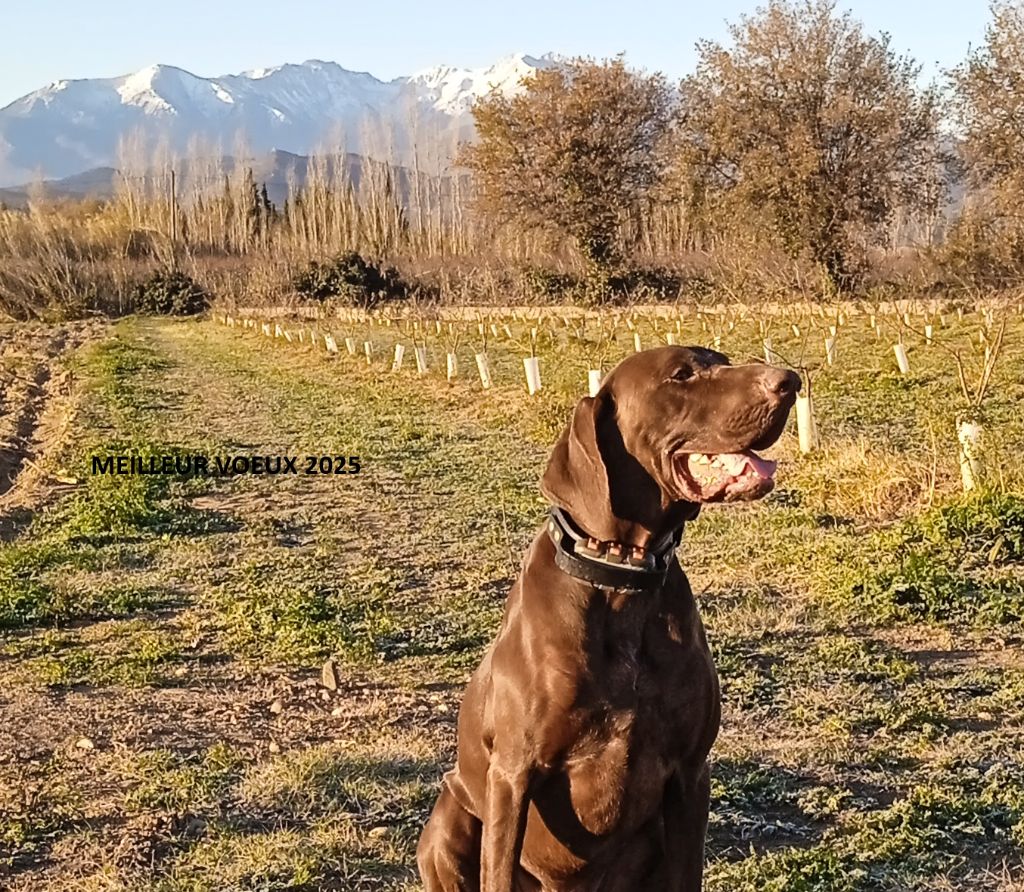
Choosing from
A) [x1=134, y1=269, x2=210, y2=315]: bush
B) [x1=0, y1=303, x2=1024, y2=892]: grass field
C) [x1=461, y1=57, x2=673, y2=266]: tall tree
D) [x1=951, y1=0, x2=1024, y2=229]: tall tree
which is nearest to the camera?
[x1=0, y1=303, x2=1024, y2=892]: grass field

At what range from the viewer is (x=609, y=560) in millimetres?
2816

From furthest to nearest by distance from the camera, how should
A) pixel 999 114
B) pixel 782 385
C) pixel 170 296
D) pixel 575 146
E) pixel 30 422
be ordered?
pixel 170 296 < pixel 575 146 < pixel 999 114 < pixel 30 422 < pixel 782 385

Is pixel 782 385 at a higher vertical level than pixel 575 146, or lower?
lower

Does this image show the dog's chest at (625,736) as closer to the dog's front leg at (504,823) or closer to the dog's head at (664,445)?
the dog's front leg at (504,823)

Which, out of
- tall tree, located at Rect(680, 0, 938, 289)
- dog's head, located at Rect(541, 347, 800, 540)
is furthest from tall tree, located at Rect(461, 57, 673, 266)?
dog's head, located at Rect(541, 347, 800, 540)

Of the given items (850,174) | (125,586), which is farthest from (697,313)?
(125,586)

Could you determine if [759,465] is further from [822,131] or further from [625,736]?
[822,131]

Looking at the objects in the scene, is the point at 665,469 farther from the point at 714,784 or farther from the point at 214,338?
the point at 214,338

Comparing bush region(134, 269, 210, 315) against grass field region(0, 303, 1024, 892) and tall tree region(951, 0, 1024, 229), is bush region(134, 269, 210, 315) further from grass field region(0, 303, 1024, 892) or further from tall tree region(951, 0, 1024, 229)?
grass field region(0, 303, 1024, 892)

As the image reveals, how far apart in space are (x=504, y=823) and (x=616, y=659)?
466mm

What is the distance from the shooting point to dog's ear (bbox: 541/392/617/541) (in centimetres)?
285

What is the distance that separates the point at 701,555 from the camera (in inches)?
304

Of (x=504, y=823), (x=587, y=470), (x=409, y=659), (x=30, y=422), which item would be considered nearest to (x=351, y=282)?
(x=30, y=422)

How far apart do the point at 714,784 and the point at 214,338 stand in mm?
37066
